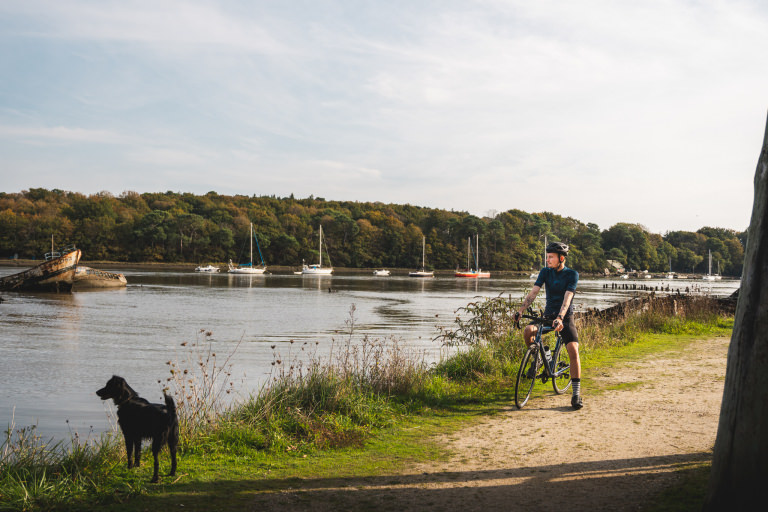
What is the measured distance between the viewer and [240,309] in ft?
120

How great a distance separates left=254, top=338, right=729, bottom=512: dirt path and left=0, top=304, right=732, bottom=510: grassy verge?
30cm

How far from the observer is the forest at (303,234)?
443 ft

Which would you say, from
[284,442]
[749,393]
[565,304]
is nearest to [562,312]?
[565,304]

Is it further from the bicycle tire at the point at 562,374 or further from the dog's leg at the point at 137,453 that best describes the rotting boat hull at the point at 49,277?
the dog's leg at the point at 137,453

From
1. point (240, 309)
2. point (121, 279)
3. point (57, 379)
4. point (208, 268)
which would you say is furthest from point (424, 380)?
point (208, 268)

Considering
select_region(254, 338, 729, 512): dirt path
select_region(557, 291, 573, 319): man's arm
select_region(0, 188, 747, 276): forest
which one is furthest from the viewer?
select_region(0, 188, 747, 276): forest

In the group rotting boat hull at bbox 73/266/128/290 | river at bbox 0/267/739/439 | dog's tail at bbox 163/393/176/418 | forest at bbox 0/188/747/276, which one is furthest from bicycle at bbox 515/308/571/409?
forest at bbox 0/188/747/276

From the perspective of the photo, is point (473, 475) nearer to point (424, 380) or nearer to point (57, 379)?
point (424, 380)

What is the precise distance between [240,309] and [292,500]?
108ft

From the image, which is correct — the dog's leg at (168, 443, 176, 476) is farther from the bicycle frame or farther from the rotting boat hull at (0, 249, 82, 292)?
the rotting boat hull at (0, 249, 82, 292)

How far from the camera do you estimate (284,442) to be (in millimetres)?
6242

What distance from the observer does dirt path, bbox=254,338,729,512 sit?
15.2ft

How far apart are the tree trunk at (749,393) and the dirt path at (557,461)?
98cm

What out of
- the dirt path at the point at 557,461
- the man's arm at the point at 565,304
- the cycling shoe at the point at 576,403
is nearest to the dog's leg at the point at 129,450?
the dirt path at the point at 557,461
